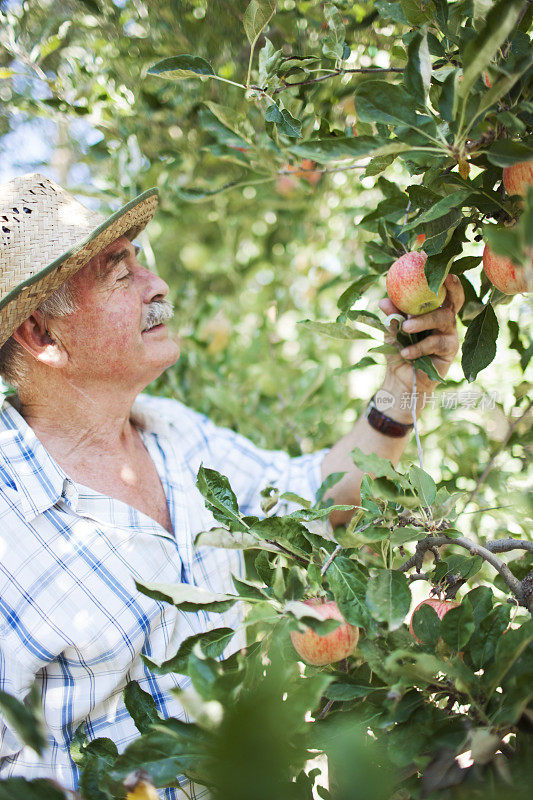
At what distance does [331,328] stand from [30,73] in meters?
1.35

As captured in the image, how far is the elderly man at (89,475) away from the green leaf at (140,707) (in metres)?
0.26

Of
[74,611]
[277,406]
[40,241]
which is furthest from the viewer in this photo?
[277,406]

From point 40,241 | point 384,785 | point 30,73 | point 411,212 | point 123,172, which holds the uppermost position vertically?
point 30,73

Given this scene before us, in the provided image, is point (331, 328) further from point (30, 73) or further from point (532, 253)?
point (30, 73)

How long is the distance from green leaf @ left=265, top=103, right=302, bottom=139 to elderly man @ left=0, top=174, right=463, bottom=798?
40cm

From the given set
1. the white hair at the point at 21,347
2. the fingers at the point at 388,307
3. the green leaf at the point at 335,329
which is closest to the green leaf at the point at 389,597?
the green leaf at the point at 335,329

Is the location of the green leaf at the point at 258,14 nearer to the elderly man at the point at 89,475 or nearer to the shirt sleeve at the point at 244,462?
the elderly man at the point at 89,475

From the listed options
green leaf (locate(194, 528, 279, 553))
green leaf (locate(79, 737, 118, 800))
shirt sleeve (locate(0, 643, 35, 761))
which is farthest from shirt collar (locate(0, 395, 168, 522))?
green leaf (locate(194, 528, 279, 553))

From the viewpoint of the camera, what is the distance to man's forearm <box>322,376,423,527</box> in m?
1.56

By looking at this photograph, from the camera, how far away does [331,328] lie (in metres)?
1.19

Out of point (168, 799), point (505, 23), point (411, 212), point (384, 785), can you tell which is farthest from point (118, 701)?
point (505, 23)

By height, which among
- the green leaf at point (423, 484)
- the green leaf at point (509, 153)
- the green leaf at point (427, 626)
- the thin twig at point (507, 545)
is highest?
the green leaf at point (509, 153)

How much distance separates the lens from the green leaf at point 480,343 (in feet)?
3.45

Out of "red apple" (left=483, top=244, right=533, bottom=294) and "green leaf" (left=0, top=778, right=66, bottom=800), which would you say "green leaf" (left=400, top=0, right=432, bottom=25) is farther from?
"green leaf" (left=0, top=778, right=66, bottom=800)
